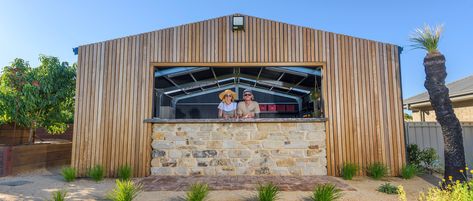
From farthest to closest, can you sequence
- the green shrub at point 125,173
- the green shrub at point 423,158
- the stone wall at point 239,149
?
the green shrub at point 423,158 < the stone wall at point 239,149 < the green shrub at point 125,173

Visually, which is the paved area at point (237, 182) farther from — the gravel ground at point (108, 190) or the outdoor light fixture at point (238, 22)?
the outdoor light fixture at point (238, 22)

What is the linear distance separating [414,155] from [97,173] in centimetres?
662

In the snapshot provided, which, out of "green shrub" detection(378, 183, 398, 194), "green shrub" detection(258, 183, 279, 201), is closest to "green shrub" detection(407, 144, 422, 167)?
"green shrub" detection(378, 183, 398, 194)

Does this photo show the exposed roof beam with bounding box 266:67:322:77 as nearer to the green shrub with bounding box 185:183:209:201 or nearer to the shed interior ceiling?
the shed interior ceiling

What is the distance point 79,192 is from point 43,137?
8.28 metres

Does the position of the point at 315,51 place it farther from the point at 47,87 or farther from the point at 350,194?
the point at 47,87

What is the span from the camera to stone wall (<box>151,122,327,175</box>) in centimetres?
579

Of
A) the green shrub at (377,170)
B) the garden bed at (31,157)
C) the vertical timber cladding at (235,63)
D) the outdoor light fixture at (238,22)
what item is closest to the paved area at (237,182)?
the vertical timber cladding at (235,63)

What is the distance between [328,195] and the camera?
3562 millimetres

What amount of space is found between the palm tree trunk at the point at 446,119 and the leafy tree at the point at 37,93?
828 centimetres

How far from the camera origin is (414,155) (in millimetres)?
6121

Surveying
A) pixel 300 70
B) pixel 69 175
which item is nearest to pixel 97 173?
pixel 69 175

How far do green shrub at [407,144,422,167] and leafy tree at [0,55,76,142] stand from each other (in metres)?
8.56

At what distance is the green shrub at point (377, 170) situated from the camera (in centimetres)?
547
